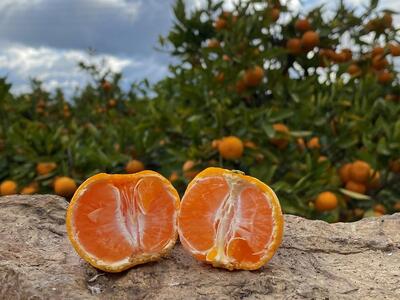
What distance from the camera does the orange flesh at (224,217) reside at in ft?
4.87

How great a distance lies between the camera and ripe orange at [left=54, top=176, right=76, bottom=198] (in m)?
2.66

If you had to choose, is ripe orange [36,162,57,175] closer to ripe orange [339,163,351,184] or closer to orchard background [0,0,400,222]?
orchard background [0,0,400,222]

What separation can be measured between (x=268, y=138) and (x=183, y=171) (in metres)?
0.46

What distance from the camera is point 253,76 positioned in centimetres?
308

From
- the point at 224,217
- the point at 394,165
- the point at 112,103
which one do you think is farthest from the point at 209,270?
the point at 112,103

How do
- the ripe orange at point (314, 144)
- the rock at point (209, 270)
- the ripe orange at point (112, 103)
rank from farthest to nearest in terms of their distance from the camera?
the ripe orange at point (112, 103)
the ripe orange at point (314, 144)
the rock at point (209, 270)

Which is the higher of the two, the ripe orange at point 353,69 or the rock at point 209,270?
the ripe orange at point 353,69

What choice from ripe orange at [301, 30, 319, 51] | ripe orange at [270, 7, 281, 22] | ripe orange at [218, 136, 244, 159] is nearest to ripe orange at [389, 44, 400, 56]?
ripe orange at [301, 30, 319, 51]

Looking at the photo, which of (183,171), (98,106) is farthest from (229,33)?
(98,106)

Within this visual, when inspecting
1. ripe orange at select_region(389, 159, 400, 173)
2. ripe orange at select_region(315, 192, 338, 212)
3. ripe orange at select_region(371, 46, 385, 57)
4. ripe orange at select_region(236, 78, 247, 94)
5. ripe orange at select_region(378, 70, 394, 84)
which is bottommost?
ripe orange at select_region(315, 192, 338, 212)

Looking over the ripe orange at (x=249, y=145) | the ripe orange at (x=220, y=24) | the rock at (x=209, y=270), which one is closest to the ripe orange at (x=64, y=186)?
the rock at (x=209, y=270)

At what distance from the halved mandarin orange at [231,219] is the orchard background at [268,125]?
3.31 ft

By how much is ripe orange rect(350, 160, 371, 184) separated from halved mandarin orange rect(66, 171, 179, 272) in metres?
1.52

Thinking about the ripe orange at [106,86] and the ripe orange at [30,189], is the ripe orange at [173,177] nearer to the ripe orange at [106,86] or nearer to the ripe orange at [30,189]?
the ripe orange at [30,189]
